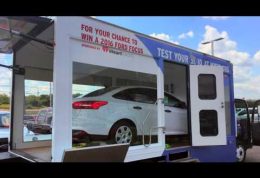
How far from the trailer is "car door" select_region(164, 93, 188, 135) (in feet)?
0.08

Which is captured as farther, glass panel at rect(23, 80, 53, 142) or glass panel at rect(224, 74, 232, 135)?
glass panel at rect(224, 74, 232, 135)

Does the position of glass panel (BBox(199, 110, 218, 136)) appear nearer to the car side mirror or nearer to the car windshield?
the car side mirror

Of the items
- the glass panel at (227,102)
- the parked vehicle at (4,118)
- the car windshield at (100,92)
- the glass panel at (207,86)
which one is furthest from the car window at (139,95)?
→ the glass panel at (227,102)

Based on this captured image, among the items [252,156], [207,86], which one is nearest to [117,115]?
[207,86]

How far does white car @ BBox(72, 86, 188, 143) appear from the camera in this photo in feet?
18.1

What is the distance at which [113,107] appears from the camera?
601 cm

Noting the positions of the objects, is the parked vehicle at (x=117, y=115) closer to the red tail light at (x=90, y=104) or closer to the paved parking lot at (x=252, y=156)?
the red tail light at (x=90, y=104)

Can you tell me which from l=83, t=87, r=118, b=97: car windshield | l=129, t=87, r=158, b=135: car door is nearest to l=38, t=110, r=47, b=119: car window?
l=83, t=87, r=118, b=97: car windshield

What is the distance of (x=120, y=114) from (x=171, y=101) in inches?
68.4

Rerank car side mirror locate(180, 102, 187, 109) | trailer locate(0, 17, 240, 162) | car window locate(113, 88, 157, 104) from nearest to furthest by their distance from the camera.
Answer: trailer locate(0, 17, 240, 162)
car window locate(113, 88, 157, 104)
car side mirror locate(180, 102, 187, 109)

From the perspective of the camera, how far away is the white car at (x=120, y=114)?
553 cm

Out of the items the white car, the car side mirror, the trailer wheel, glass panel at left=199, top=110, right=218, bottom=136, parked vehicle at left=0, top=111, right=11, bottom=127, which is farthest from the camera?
the trailer wheel

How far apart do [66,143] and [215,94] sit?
355 cm
